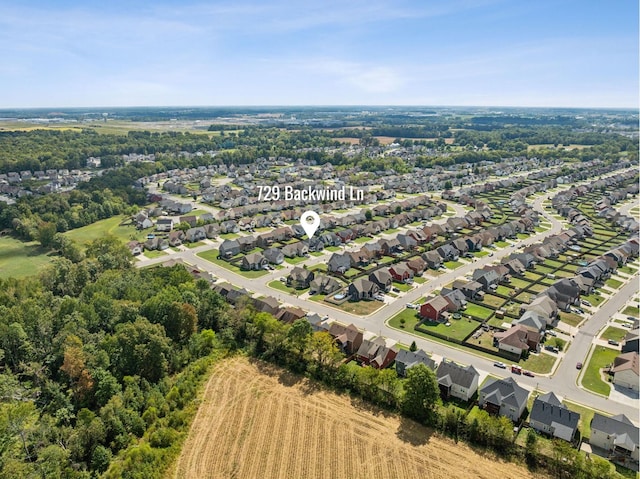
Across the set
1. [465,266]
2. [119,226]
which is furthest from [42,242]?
[465,266]

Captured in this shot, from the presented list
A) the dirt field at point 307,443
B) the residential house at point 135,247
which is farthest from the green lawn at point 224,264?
the dirt field at point 307,443

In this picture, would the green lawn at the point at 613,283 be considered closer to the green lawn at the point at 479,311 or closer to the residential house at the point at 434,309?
the green lawn at the point at 479,311

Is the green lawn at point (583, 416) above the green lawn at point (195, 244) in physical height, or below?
below

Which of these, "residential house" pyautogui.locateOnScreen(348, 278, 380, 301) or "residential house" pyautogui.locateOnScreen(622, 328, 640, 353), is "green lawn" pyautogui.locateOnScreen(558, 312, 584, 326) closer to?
"residential house" pyautogui.locateOnScreen(622, 328, 640, 353)

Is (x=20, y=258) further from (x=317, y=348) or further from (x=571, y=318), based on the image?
(x=571, y=318)

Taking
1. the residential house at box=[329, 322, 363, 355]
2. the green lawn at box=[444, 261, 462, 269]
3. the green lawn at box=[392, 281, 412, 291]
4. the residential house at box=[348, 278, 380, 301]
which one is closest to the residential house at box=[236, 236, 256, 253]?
the residential house at box=[348, 278, 380, 301]

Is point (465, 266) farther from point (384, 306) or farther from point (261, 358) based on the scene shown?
point (261, 358)
